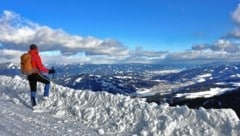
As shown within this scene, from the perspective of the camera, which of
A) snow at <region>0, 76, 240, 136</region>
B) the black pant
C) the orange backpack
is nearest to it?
snow at <region>0, 76, 240, 136</region>

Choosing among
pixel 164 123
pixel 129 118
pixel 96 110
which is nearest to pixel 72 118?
pixel 96 110

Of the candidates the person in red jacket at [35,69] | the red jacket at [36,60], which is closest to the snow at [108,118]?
the person in red jacket at [35,69]

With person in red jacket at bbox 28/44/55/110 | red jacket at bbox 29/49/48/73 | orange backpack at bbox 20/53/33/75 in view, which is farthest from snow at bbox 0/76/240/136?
red jacket at bbox 29/49/48/73

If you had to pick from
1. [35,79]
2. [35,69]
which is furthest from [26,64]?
[35,79]

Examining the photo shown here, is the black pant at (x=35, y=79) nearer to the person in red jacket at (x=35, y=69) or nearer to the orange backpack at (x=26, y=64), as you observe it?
the person in red jacket at (x=35, y=69)

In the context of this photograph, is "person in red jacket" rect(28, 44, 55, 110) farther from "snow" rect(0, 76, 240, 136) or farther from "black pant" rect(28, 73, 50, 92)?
"snow" rect(0, 76, 240, 136)

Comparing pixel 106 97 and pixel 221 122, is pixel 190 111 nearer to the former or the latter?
pixel 221 122
